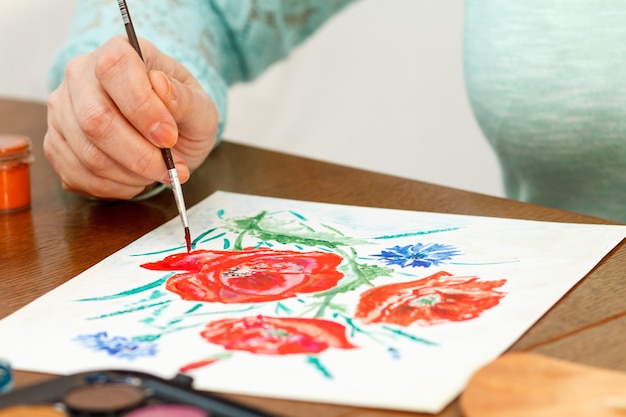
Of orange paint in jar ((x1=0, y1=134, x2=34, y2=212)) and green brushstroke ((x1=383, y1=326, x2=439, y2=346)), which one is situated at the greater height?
orange paint in jar ((x1=0, y1=134, x2=34, y2=212))

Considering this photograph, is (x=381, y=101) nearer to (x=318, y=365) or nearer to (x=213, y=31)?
(x=213, y=31)

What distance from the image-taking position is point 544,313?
490 mm

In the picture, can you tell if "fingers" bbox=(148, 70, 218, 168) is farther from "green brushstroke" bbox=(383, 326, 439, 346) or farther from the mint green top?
"green brushstroke" bbox=(383, 326, 439, 346)

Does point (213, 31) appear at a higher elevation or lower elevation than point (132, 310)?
higher

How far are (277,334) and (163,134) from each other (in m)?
0.25

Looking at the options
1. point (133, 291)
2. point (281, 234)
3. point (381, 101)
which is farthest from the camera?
point (381, 101)

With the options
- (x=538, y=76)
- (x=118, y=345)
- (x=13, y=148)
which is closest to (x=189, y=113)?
(x=13, y=148)

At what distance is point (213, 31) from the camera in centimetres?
101

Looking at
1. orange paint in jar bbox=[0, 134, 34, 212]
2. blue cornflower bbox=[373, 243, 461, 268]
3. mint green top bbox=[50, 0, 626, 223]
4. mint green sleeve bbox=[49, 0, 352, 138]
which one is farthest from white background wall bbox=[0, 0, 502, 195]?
blue cornflower bbox=[373, 243, 461, 268]

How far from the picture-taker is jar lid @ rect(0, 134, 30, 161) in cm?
71

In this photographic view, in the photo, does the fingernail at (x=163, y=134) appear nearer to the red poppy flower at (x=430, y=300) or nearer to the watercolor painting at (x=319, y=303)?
the watercolor painting at (x=319, y=303)

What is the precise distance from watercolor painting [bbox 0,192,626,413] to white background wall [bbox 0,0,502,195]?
0.90 metres

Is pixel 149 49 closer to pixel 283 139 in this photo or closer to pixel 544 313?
pixel 544 313

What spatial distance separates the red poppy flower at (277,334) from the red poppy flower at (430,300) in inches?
1.1
